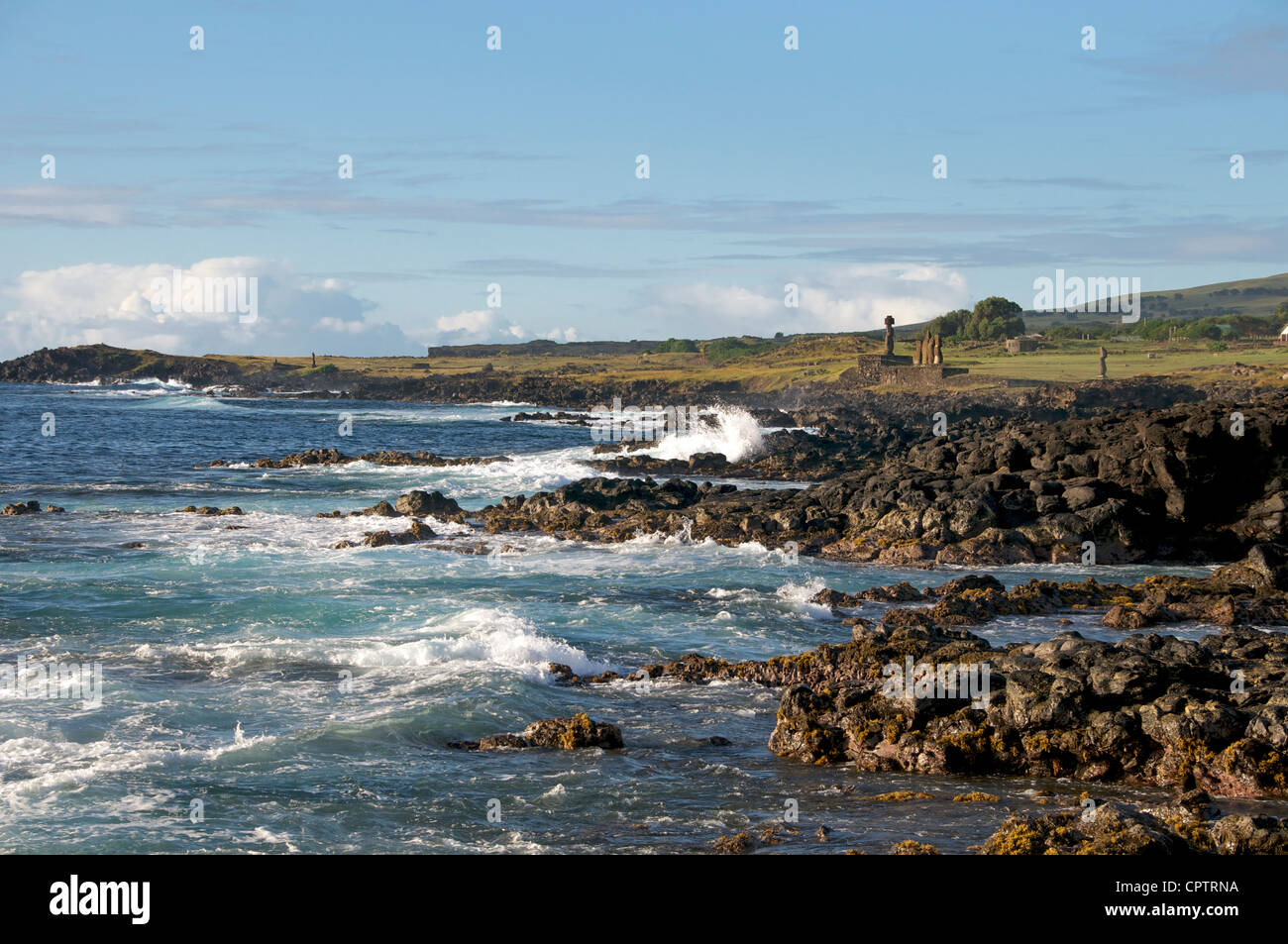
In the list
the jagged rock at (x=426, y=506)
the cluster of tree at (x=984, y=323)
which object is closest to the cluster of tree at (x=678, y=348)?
the cluster of tree at (x=984, y=323)

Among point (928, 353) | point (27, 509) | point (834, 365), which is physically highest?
point (928, 353)

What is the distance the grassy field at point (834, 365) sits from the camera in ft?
303

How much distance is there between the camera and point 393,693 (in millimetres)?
16078

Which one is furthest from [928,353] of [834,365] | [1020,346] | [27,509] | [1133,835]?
[1133,835]

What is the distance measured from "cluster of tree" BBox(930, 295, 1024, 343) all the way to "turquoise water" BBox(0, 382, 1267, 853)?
122911 millimetres

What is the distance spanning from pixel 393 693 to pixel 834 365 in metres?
104

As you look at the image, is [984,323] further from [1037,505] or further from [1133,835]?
[1133,835]

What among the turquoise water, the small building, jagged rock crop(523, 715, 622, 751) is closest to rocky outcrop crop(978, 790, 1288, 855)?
the turquoise water

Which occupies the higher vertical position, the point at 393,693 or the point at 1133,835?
the point at 1133,835

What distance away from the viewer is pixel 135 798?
470 inches

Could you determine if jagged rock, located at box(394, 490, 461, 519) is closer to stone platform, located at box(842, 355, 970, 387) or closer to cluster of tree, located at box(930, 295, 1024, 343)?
stone platform, located at box(842, 355, 970, 387)

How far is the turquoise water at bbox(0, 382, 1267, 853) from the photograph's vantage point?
444 inches
